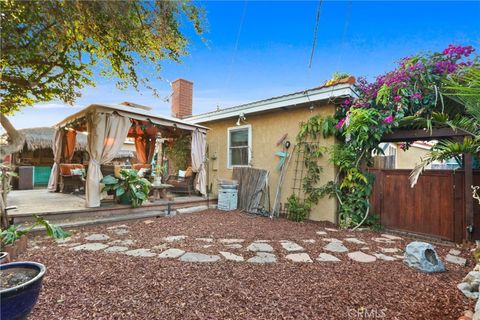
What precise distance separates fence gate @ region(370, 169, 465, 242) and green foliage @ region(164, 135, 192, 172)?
20.7 ft

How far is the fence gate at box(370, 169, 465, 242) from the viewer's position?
4211 millimetres

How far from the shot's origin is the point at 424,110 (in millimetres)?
4547

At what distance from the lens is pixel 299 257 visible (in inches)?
132

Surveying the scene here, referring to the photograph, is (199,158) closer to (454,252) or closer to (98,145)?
(98,145)

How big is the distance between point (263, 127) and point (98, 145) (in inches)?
171

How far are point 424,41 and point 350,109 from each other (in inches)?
91.3

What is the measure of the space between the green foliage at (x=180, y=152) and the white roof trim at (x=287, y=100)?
1371 millimetres

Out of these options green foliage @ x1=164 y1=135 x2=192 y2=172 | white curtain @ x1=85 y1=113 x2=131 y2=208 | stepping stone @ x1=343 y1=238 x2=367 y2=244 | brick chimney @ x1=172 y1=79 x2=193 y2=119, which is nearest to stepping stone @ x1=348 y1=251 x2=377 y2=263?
stepping stone @ x1=343 y1=238 x2=367 y2=244

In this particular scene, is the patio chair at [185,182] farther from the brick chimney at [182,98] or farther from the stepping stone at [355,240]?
the stepping stone at [355,240]

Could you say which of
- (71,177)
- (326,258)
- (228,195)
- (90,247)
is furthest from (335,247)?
(71,177)

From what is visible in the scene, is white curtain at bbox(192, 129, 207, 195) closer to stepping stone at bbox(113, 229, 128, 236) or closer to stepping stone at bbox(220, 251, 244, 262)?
stepping stone at bbox(113, 229, 128, 236)

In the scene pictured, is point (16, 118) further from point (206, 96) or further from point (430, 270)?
point (430, 270)

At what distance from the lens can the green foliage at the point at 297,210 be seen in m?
5.81

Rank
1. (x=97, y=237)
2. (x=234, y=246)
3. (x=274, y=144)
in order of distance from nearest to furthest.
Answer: (x=234, y=246)
(x=97, y=237)
(x=274, y=144)
